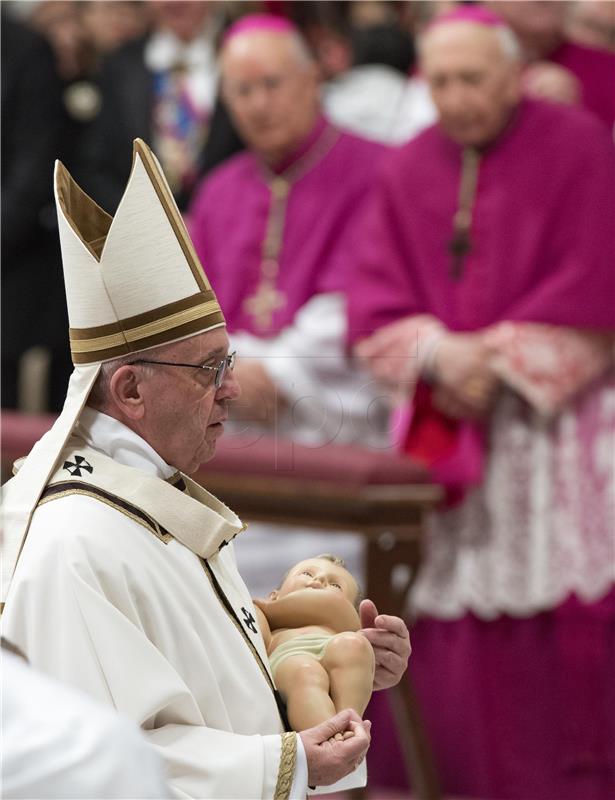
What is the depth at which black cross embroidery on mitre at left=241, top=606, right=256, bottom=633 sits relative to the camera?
2.79 m

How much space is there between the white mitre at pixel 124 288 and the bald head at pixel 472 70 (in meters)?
2.98

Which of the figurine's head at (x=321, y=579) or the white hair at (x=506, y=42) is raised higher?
the white hair at (x=506, y=42)

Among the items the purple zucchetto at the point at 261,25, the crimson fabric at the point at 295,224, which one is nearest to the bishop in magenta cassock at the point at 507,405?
the crimson fabric at the point at 295,224

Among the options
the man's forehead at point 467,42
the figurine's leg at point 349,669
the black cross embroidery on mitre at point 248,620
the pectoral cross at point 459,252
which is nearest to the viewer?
the figurine's leg at point 349,669

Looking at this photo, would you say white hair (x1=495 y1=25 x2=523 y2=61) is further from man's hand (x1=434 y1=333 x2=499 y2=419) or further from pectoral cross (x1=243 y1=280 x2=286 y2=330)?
pectoral cross (x1=243 y1=280 x2=286 y2=330)

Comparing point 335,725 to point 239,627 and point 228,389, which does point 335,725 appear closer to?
point 239,627

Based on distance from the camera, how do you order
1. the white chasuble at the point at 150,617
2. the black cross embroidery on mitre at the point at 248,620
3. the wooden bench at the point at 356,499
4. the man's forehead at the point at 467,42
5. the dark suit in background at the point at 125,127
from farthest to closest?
the dark suit in background at the point at 125,127, the man's forehead at the point at 467,42, the wooden bench at the point at 356,499, the black cross embroidery on mitre at the point at 248,620, the white chasuble at the point at 150,617

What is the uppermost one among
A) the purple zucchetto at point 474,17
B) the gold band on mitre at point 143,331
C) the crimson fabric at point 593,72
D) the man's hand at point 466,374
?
the purple zucchetto at point 474,17

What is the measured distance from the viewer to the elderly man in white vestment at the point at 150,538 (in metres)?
2.56

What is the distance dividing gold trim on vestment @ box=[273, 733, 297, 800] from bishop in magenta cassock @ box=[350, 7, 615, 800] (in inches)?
115

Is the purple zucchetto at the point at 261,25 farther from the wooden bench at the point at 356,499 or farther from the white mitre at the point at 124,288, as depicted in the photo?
the white mitre at the point at 124,288

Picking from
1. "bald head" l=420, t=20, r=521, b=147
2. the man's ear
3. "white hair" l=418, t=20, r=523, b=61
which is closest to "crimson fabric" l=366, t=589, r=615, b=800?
"bald head" l=420, t=20, r=521, b=147

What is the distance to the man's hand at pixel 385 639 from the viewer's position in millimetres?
2824

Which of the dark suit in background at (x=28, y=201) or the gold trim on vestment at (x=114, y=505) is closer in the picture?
the gold trim on vestment at (x=114, y=505)
